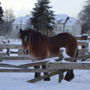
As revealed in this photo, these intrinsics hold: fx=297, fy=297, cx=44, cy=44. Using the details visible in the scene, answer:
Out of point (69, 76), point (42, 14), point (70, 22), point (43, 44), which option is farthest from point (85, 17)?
point (69, 76)

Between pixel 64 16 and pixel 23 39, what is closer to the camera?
pixel 23 39

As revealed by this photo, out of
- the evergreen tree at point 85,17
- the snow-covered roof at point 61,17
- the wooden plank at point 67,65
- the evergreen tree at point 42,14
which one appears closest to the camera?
the wooden plank at point 67,65

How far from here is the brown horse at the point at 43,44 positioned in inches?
374

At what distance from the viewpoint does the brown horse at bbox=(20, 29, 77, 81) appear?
9.51 meters

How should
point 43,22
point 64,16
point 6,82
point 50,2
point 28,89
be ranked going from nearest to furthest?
point 28,89 < point 6,82 < point 43,22 < point 50,2 < point 64,16

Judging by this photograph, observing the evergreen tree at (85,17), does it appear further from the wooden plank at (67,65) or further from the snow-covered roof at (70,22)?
the wooden plank at (67,65)

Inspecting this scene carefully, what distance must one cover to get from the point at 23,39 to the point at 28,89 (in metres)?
2.21

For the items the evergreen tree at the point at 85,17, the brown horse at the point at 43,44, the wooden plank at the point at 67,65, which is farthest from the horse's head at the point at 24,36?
the evergreen tree at the point at 85,17

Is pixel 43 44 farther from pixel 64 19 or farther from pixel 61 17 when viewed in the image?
pixel 64 19

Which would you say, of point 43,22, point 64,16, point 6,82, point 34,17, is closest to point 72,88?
point 6,82

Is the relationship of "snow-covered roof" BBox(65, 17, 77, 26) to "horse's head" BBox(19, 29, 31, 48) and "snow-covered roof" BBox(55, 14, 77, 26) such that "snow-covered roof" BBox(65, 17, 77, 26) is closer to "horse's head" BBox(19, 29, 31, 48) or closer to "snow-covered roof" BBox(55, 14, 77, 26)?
"snow-covered roof" BBox(55, 14, 77, 26)

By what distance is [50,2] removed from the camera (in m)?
43.3

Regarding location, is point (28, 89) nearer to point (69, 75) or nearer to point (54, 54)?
point (69, 75)

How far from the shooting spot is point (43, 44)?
977 centimetres
